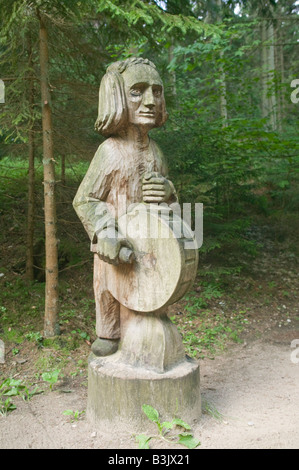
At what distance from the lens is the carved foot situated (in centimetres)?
340

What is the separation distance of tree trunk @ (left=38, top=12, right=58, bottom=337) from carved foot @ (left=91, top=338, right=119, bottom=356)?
1.80m

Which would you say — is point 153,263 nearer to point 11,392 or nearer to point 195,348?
point 11,392

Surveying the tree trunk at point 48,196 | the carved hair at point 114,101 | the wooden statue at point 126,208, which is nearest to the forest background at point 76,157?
the tree trunk at point 48,196

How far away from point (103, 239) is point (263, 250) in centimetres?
651

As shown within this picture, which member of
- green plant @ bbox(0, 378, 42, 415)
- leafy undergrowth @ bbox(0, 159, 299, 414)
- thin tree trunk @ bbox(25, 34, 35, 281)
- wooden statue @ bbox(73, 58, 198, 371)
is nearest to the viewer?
wooden statue @ bbox(73, 58, 198, 371)

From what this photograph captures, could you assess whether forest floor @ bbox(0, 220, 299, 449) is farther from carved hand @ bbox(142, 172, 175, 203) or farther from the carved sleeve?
carved hand @ bbox(142, 172, 175, 203)

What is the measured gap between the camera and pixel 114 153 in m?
3.30

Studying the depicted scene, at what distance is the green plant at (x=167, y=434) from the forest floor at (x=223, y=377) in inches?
1.8

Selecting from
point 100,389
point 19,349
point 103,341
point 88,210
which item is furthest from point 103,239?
point 19,349

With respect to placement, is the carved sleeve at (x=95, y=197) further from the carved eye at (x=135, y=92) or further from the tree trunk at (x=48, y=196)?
the tree trunk at (x=48, y=196)

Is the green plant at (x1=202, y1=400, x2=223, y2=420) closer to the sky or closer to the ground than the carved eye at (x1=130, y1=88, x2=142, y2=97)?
closer to the ground

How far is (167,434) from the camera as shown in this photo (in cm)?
306

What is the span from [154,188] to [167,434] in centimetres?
184

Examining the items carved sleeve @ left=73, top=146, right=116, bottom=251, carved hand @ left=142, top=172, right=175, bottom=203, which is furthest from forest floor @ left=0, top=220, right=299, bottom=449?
carved hand @ left=142, top=172, right=175, bottom=203
